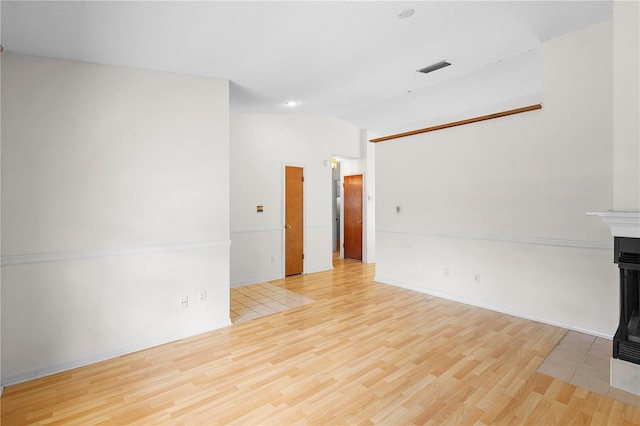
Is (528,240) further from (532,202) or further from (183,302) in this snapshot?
(183,302)

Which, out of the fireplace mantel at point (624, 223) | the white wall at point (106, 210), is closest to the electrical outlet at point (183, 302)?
the white wall at point (106, 210)

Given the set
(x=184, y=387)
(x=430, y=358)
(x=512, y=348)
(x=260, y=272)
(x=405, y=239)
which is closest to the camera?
(x=184, y=387)

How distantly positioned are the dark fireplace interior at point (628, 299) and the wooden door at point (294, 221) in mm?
4409

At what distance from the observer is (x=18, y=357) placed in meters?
2.46

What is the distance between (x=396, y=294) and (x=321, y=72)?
10.6 ft

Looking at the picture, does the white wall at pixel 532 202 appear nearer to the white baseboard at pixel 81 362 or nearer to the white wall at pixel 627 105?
the white wall at pixel 627 105

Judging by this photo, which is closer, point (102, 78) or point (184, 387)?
point (184, 387)

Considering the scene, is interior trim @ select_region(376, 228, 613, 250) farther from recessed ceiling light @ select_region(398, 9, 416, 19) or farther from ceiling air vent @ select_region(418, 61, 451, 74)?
recessed ceiling light @ select_region(398, 9, 416, 19)

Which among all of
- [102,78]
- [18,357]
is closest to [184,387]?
[18,357]

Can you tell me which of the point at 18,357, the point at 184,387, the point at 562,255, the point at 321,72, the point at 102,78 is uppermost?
the point at 321,72

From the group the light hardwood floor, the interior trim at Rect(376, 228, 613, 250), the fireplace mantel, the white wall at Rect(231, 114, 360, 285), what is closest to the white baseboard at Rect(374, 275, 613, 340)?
the light hardwood floor

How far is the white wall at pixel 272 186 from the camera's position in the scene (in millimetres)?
5109

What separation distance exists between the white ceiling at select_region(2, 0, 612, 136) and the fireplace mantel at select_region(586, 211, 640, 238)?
5.88ft

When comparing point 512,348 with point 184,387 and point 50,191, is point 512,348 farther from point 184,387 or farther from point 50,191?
point 50,191
